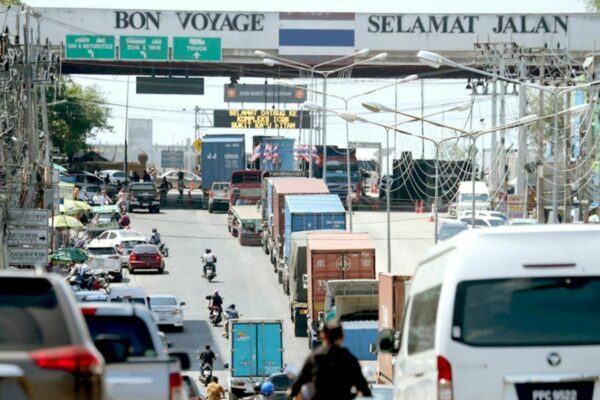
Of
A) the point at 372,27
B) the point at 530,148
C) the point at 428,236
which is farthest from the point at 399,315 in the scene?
the point at 372,27

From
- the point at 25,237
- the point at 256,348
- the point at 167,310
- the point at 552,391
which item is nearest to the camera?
the point at 552,391

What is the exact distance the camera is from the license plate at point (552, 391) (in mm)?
10984

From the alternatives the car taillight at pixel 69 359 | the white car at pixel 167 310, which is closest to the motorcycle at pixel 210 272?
the white car at pixel 167 310

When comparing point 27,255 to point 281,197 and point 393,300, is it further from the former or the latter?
point 281,197

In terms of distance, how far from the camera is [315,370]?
11383 millimetres

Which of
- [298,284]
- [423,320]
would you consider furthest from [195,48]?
[423,320]

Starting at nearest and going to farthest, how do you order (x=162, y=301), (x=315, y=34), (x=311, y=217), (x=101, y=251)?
(x=162, y=301)
(x=311, y=217)
(x=101, y=251)
(x=315, y=34)

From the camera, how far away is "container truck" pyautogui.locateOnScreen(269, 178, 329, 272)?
59188 mm

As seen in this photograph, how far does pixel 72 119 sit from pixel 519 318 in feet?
368

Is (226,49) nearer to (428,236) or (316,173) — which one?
(316,173)

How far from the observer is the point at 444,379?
1090 cm

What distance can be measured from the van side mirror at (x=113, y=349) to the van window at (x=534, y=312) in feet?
7.58

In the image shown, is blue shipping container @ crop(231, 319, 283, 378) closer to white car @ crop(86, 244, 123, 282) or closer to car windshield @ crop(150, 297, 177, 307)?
car windshield @ crop(150, 297, 177, 307)

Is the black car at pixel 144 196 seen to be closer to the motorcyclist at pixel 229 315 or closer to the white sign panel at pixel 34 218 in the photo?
the motorcyclist at pixel 229 315
